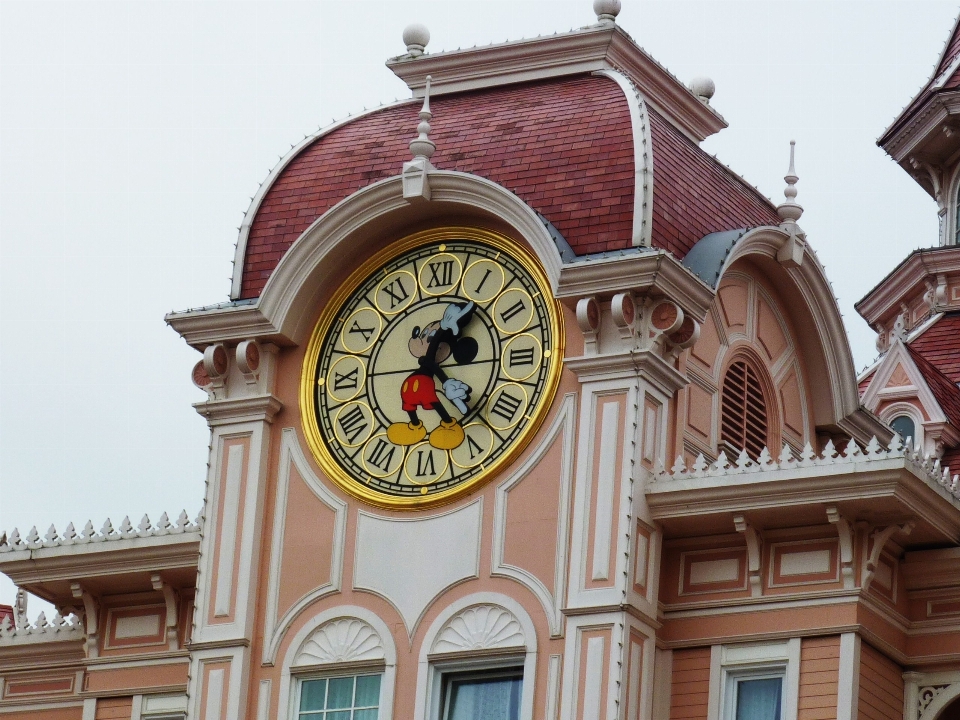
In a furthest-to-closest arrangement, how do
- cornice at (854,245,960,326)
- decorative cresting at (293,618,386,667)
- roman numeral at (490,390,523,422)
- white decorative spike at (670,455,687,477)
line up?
cornice at (854,245,960,326)
roman numeral at (490,390,523,422)
decorative cresting at (293,618,386,667)
white decorative spike at (670,455,687,477)

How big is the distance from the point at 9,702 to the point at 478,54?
9.92 m

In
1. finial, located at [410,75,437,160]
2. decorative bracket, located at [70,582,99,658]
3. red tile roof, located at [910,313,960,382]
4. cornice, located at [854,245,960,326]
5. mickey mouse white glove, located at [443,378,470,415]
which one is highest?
cornice, located at [854,245,960,326]

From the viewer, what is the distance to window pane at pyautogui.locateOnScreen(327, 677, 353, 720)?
28453 mm

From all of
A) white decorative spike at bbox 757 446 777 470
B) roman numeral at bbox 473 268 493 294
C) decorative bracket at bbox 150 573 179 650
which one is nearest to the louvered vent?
white decorative spike at bbox 757 446 777 470

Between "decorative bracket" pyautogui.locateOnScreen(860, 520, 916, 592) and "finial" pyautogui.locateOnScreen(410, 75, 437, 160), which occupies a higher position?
"finial" pyautogui.locateOnScreen(410, 75, 437, 160)

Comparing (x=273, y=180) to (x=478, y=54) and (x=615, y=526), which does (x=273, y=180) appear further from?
(x=615, y=526)

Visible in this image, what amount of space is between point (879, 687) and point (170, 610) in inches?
335

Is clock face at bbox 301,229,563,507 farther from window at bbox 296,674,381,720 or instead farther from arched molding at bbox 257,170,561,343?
window at bbox 296,674,381,720

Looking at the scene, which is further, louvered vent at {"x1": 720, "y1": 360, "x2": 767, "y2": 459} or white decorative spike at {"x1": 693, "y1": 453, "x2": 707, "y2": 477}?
louvered vent at {"x1": 720, "y1": 360, "x2": 767, "y2": 459}

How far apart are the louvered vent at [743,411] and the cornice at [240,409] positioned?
5.15 m

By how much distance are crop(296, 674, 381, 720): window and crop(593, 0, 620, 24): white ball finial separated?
8.88 meters

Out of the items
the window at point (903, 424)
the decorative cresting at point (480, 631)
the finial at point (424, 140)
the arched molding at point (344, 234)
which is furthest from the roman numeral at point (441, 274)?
the window at point (903, 424)

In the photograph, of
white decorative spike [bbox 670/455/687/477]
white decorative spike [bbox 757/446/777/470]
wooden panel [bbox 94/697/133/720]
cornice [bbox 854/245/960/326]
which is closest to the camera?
white decorative spike [bbox 757/446/777/470]

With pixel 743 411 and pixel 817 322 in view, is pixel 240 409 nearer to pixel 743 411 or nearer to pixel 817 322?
pixel 743 411
